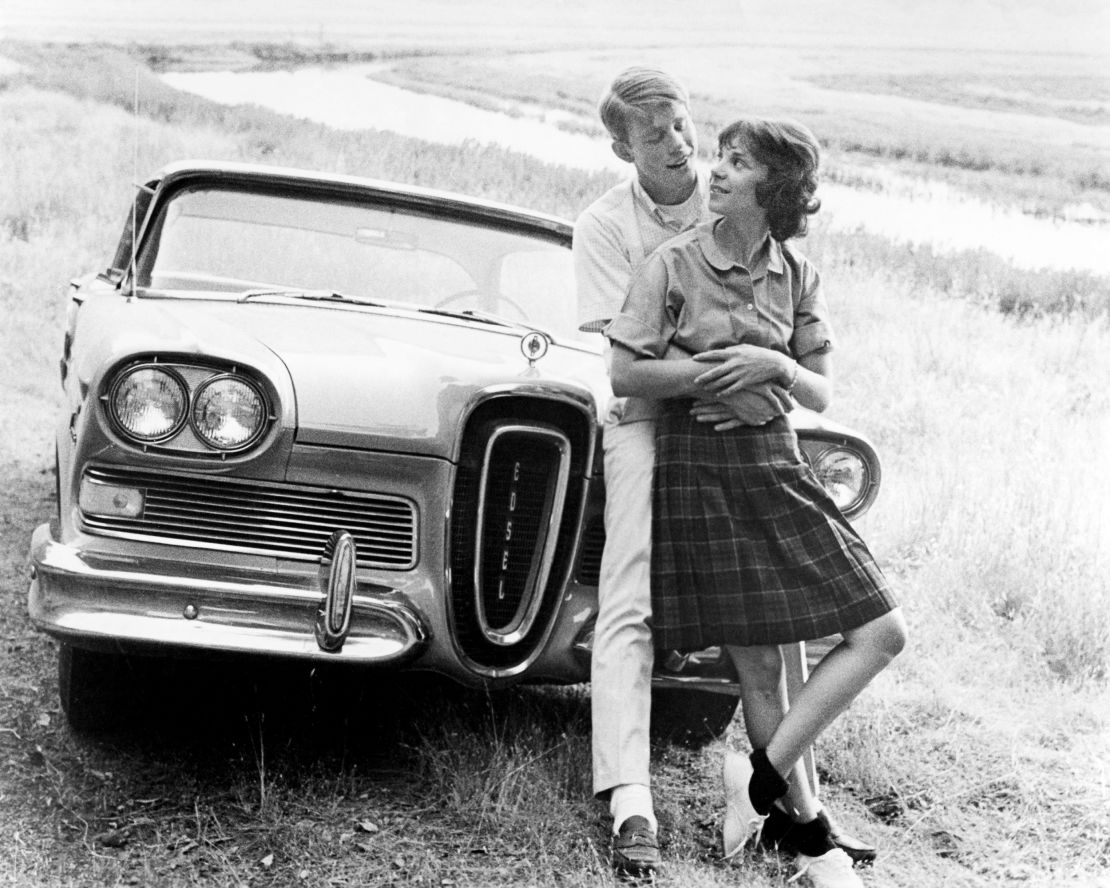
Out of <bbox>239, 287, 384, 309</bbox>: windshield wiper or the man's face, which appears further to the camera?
<bbox>239, 287, 384, 309</bbox>: windshield wiper

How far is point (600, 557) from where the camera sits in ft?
8.84

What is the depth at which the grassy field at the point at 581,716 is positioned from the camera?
2.41 meters

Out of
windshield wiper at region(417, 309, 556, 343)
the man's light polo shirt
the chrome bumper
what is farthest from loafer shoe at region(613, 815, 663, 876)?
windshield wiper at region(417, 309, 556, 343)

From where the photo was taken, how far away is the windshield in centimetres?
323

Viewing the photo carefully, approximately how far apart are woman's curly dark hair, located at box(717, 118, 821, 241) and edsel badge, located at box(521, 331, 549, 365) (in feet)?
1.93

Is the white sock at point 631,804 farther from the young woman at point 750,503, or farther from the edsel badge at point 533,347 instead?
the edsel badge at point 533,347

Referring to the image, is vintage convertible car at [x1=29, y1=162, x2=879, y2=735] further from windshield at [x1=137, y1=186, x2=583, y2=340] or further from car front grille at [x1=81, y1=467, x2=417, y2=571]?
windshield at [x1=137, y1=186, x2=583, y2=340]

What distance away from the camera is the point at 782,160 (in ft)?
7.77

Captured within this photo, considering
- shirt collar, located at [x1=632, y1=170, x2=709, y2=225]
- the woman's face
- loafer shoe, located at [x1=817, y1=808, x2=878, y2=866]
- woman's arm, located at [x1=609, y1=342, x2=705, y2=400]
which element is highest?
the woman's face

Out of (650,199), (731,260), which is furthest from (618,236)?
(731,260)

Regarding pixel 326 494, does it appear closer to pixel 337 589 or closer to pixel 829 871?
pixel 337 589

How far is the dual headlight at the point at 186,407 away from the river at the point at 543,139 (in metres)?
3.42

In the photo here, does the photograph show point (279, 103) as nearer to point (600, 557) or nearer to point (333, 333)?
point (333, 333)

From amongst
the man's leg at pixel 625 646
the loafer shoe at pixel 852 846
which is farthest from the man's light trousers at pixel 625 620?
the loafer shoe at pixel 852 846
